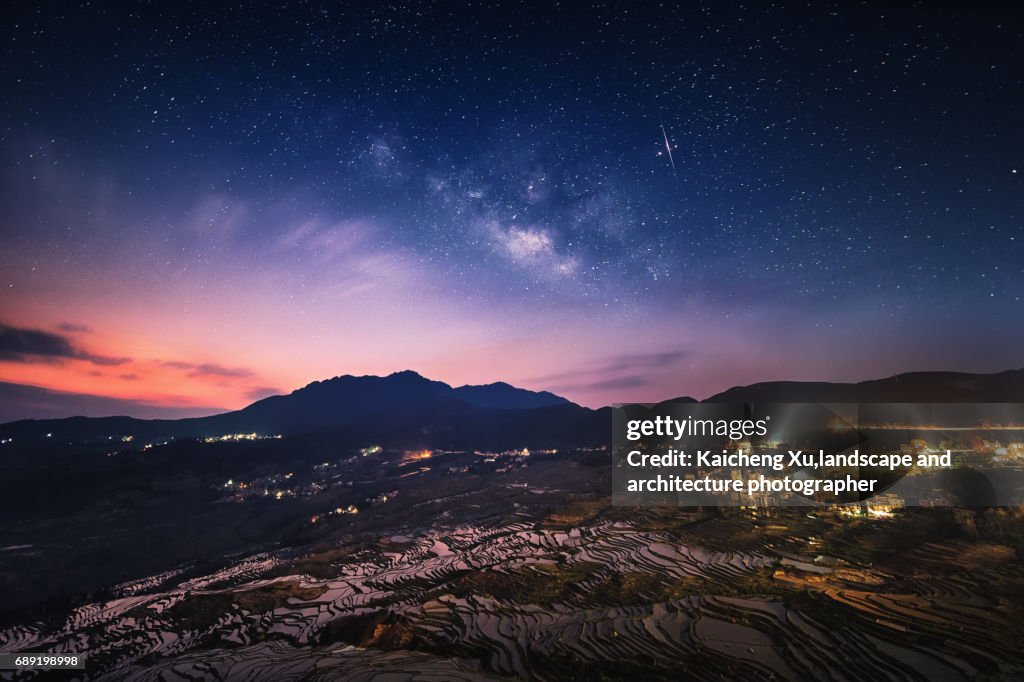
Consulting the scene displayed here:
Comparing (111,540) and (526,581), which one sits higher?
(526,581)

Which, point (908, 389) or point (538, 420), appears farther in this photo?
point (538, 420)

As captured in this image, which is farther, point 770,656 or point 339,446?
point 339,446

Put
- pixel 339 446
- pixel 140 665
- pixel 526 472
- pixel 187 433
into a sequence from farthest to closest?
pixel 187 433, pixel 339 446, pixel 526 472, pixel 140 665

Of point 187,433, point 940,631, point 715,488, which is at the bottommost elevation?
point 187,433

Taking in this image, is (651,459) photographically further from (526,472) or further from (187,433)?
(187,433)

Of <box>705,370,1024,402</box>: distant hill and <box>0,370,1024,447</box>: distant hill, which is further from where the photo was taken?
<box>0,370,1024,447</box>: distant hill

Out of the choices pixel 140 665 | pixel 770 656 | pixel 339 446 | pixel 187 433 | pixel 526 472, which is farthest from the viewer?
pixel 187 433

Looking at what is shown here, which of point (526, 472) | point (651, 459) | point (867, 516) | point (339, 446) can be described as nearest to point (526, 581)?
point (867, 516)

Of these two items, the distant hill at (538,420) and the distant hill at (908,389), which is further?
the distant hill at (538,420)
